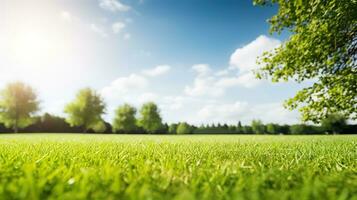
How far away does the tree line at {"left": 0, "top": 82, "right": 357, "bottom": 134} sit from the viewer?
156 ft

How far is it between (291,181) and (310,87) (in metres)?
5.40

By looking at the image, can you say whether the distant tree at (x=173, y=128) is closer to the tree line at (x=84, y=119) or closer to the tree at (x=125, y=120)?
the tree line at (x=84, y=119)

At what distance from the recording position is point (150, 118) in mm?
68312

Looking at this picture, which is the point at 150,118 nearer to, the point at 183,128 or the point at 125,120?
the point at 125,120

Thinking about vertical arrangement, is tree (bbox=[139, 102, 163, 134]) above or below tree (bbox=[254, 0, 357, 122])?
above

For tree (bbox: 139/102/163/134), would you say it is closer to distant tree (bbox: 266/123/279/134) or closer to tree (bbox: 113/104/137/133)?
tree (bbox: 113/104/137/133)

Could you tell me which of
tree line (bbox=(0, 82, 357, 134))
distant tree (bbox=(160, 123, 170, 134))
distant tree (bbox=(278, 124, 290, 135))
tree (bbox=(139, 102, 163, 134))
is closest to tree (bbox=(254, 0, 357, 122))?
tree line (bbox=(0, 82, 357, 134))

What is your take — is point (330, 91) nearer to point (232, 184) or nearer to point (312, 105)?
point (312, 105)

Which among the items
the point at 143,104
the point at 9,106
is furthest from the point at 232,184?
the point at 143,104

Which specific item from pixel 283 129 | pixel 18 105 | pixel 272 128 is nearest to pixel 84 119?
pixel 18 105

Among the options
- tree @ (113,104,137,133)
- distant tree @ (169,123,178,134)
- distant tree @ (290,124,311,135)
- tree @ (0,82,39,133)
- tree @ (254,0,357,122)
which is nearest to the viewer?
tree @ (254,0,357,122)

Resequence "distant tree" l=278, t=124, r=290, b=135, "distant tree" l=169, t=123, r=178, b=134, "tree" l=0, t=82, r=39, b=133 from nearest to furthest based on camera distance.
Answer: "tree" l=0, t=82, r=39, b=133
"distant tree" l=169, t=123, r=178, b=134
"distant tree" l=278, t=124, r=290, b=135

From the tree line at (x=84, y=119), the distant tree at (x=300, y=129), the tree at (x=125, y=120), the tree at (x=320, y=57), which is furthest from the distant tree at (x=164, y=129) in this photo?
the tree at (x=320, y=57)

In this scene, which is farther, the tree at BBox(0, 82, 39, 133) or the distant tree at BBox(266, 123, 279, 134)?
the distant tree at BBox(266, 123, 279, 134)
